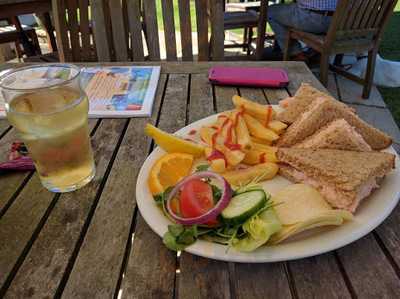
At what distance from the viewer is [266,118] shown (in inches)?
35.2

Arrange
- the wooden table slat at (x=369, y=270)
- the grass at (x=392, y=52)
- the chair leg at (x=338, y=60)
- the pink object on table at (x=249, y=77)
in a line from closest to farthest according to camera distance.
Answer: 1. the wooden table slat at (x=369, y=270)
2. the pink object on table at (x=249, y=77)
3. the grass at (x=392, y=52)
4. the chair leg at (x=338, y=60)

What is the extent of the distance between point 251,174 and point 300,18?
2.58 meters

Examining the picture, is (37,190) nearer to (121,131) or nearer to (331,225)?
(121,131)

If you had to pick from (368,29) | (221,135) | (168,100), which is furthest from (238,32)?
(221,135)

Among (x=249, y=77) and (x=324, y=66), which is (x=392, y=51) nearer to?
(x=324, y=66)

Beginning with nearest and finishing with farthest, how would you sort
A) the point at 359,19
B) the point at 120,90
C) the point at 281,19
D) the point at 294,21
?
the point at 120,90 < the point at 359,19 < the point at 294,21 < the point at 281,19

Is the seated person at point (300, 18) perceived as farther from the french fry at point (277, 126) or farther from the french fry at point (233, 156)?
the french fry at point (233, 156)

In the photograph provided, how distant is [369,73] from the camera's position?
2.86 meters

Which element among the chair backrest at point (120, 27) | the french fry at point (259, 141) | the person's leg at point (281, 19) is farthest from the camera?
the person's leg at point (281, 19)

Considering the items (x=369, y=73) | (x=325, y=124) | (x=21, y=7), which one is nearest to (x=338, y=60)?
(x=369, y=73)

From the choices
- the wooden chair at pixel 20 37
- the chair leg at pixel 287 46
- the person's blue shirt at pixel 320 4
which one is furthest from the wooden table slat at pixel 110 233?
the wooden chair at pixel 20 37

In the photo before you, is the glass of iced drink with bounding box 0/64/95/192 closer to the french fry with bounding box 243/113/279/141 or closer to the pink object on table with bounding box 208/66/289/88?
the french fry with bounding box 243/113/279/141

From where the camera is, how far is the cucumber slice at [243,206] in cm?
56

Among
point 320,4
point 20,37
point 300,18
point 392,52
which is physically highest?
point 320,4
